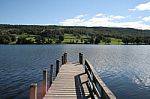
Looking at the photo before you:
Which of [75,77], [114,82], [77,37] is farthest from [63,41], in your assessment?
[75,77]

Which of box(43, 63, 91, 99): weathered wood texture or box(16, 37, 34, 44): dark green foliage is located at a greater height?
box(43, 63, 91, 99): weathered wood texture

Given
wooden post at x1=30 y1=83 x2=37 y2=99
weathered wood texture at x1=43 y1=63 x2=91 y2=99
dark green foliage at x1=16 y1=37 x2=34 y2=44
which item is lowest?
dark green foliage at x1=16 y1=37 x2=34 y2=44

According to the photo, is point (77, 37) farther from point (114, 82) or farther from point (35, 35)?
point (114, 82)

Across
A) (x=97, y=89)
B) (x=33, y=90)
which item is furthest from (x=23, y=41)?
(x=33, y=90)

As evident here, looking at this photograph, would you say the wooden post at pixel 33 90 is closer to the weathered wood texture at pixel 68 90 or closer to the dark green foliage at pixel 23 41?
the weathered wood texture at pixel 68 90

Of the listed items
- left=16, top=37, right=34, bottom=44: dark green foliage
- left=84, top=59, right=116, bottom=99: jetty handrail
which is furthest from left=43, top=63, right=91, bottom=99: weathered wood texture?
left=16, top=37, right=34, bottom=44: dark green foliage

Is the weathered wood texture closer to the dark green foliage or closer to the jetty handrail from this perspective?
the jetty handrail

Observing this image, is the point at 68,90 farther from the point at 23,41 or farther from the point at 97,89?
the point at 23,41

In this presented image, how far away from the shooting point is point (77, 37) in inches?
6875

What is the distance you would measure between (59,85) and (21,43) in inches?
5829

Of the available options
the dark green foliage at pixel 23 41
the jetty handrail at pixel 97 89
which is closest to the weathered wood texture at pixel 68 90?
the jetty handrail at pixel 97 89

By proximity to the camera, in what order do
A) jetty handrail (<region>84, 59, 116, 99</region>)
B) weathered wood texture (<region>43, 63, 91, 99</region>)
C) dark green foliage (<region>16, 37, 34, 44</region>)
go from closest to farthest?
jetty handrail (<region>84, 59, 116, 99</region>), weathered wood texture (<region>43, 63, 91, 99</region>), dark green foliage (<region>16, 37, 34, 44</region>)

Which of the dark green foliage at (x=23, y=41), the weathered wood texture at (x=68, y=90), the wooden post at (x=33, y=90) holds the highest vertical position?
the wooden post at (x=33, y=90)

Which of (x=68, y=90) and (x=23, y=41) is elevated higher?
(x=68, y=90)
